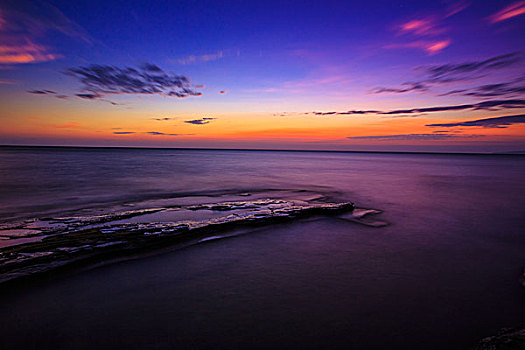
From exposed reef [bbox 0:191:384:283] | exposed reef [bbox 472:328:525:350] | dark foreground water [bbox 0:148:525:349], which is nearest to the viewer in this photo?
exposed reef [bbox 472:328:525:350]

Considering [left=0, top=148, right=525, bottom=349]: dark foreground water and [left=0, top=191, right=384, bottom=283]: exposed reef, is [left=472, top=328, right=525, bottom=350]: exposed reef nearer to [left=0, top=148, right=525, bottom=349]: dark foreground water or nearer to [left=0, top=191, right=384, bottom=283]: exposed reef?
[left=0, top=148, right=525, bottom=349]: dark foreground water

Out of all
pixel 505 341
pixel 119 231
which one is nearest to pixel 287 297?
pixel 505 341

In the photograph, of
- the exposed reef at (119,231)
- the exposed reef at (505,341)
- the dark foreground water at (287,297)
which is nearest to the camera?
the exposed reef at (505,341)

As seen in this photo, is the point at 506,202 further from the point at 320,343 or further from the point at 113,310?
the point at 113,310

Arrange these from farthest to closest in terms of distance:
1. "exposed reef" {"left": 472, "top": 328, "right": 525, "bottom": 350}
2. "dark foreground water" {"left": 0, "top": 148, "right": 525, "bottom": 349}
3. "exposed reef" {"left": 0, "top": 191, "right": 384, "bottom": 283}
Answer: "exposed reef" {"left": 0, "top": 191, "right": 384, "bottom": 283} < "dark foreground water" {"left": 0, "top": 148, "right": 525, "bottom": 349} < "exposed reef" {"left": 472, "top": 328, "right": 525, "bottom": 350}

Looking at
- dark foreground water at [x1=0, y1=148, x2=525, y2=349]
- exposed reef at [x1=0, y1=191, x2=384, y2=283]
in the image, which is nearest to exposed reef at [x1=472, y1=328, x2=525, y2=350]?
dark foreground water at [x1=0, y1=148, x2=525, y2=349]

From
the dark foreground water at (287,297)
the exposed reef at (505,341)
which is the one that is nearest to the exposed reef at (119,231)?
the dark foreground water at (287,297)

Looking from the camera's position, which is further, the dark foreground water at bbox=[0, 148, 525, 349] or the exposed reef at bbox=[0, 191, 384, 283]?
the exposed reef at bbox=[0, 191, 384, 283]

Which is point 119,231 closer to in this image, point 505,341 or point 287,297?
point 287,297

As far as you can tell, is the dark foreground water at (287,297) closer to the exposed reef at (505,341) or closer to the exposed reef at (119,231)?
the exposed reef at (505,341)

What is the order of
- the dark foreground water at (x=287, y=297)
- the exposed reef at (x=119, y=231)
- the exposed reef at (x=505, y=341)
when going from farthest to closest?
the exposed reef at (x=119, y=231) < the dark foreground water at (x=287, y=297) < the exposed reef at (x=505, y=341)
